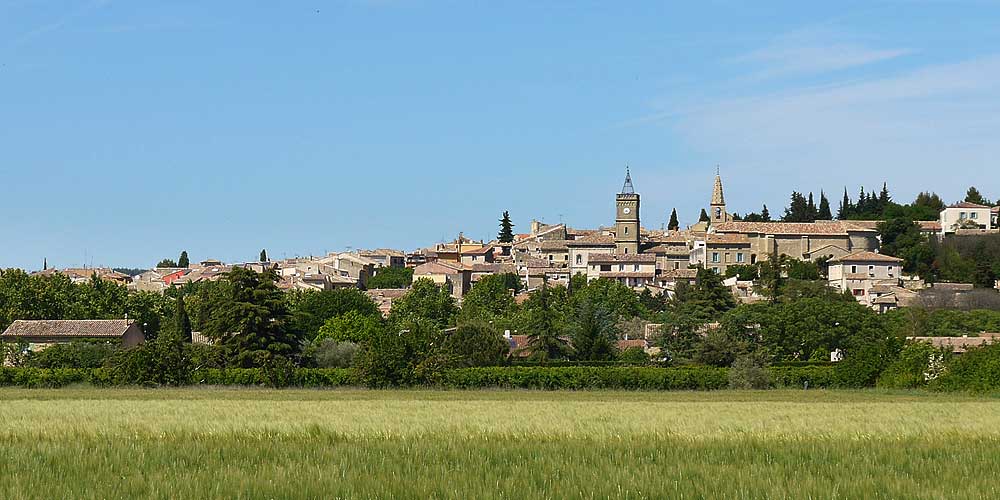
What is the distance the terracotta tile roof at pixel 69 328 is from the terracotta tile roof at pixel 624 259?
55.8 m

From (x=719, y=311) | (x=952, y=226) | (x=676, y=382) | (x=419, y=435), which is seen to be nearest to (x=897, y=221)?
(x=952, y=226)

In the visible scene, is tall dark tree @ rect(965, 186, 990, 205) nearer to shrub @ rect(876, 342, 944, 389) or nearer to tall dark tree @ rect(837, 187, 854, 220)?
tall dark tree @ rect(837, 187, 854, 220)

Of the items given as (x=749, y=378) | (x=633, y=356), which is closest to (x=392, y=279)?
(x=633, y=356)

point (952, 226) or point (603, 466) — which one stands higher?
point (952, 226)

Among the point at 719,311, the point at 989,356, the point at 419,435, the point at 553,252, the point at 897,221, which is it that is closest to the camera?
the point at 419,435

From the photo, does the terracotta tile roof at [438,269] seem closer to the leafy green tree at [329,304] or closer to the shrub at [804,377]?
the leafy green tree at [329,304]

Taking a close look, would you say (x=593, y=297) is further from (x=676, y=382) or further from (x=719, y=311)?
(x=676, y=382)

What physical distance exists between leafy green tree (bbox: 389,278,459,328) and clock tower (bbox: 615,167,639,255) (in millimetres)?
33228

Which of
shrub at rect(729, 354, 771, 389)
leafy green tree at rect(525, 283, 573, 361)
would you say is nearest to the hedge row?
shrub at rect(729, 354, 771, 389)

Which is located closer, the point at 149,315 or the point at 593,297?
the point at 149,315

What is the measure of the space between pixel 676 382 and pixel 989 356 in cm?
1151

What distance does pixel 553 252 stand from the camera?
138 metres

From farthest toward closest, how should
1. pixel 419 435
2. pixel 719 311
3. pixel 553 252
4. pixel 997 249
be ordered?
pixel 553 252 → pixel 997 249 → pixel 719 311 → pixel 419 435

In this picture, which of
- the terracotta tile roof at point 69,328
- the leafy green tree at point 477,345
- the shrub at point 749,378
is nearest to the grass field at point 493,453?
the shrub at point 749,378
